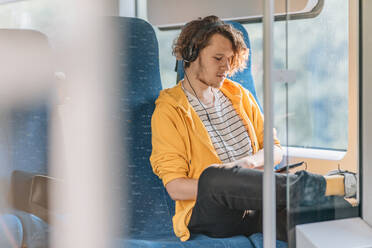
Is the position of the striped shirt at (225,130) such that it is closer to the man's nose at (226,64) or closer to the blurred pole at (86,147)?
the man's nose at (226,64)

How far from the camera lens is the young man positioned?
0.85 metres

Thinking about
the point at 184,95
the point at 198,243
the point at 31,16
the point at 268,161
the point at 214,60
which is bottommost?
the point at 198,243

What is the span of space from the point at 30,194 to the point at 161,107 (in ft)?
1.41

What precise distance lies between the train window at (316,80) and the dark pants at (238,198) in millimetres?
65

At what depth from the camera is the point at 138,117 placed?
1.09 metres

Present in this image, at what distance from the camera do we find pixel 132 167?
3.58ft

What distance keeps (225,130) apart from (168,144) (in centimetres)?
21

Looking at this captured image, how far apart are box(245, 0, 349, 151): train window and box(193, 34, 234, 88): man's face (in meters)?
0.55

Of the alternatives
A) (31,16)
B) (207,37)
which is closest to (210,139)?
(207,37)

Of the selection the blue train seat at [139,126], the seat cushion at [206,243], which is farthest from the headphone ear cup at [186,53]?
the seat cushion at [206,243]

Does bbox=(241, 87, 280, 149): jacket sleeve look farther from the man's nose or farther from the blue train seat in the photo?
the blue train seat

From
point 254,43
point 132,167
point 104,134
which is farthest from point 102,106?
point 254,43

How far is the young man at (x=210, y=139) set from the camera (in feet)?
2.80

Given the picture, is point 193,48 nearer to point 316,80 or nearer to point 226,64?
point 226,64
